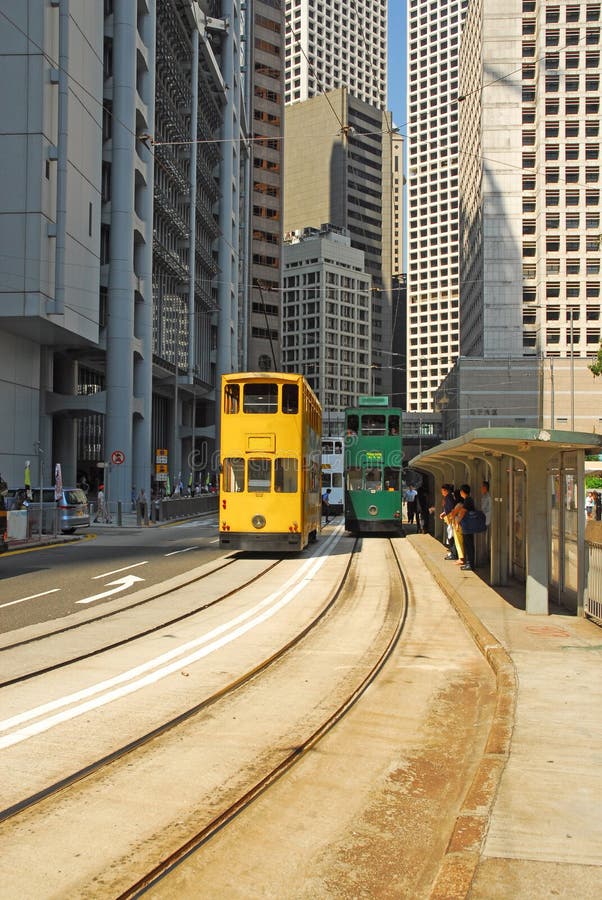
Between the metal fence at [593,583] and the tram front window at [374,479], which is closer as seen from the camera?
the metal fence at [593,583]

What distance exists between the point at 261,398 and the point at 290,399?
67cm

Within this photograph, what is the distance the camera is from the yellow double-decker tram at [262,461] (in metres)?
21.2

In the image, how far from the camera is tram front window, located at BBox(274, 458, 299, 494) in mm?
21281

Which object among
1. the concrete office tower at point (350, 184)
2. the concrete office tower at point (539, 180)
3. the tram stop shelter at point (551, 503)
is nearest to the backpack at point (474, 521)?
the tram stop shelter at point (551, 503)

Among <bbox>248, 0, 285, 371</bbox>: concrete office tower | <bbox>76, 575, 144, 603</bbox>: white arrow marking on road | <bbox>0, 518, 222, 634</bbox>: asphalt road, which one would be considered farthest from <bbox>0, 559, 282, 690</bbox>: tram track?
<bbox>248, 0, 285, 371</bbox>: concrete office tower

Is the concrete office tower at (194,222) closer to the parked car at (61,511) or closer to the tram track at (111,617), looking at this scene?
the parked car at (61,511)

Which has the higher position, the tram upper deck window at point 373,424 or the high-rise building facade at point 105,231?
the high-rise building facade at point 105,231

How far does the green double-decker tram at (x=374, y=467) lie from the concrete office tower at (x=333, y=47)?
158 metres

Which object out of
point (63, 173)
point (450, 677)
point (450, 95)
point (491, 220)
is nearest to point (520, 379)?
point (491, 220)

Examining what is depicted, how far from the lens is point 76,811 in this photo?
5223mm

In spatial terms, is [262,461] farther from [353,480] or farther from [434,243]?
[434,243]

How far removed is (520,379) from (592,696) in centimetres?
8063

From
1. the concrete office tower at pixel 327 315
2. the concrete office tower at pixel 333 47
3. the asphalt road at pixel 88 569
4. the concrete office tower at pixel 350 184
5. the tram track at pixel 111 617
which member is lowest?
the asphalt road at pixel 88 569

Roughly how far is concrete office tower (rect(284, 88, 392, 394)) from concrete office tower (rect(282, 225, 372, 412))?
1130 cm
